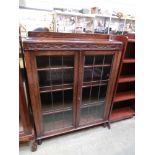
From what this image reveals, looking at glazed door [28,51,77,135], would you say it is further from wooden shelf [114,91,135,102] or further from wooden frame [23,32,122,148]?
wooden shelf [114,91,135,102]

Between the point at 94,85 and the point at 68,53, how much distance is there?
1.72 ft

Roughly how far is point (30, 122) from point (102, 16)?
9.13ft

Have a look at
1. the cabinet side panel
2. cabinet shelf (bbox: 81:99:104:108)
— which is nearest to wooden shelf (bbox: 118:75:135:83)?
cabinet shelf (bbox: 81:99:104:108)

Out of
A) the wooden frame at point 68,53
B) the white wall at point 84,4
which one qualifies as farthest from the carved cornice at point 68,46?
the white wall at point 84,4

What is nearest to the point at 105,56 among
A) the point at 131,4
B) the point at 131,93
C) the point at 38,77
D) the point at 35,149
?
the point at 38,77

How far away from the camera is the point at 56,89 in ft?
4.50

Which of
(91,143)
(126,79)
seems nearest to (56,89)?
(91,143)

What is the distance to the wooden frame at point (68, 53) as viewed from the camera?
1.13 meters

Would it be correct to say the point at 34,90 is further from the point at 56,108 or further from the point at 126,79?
the point at 126,79

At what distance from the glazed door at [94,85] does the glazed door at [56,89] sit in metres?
0.10
